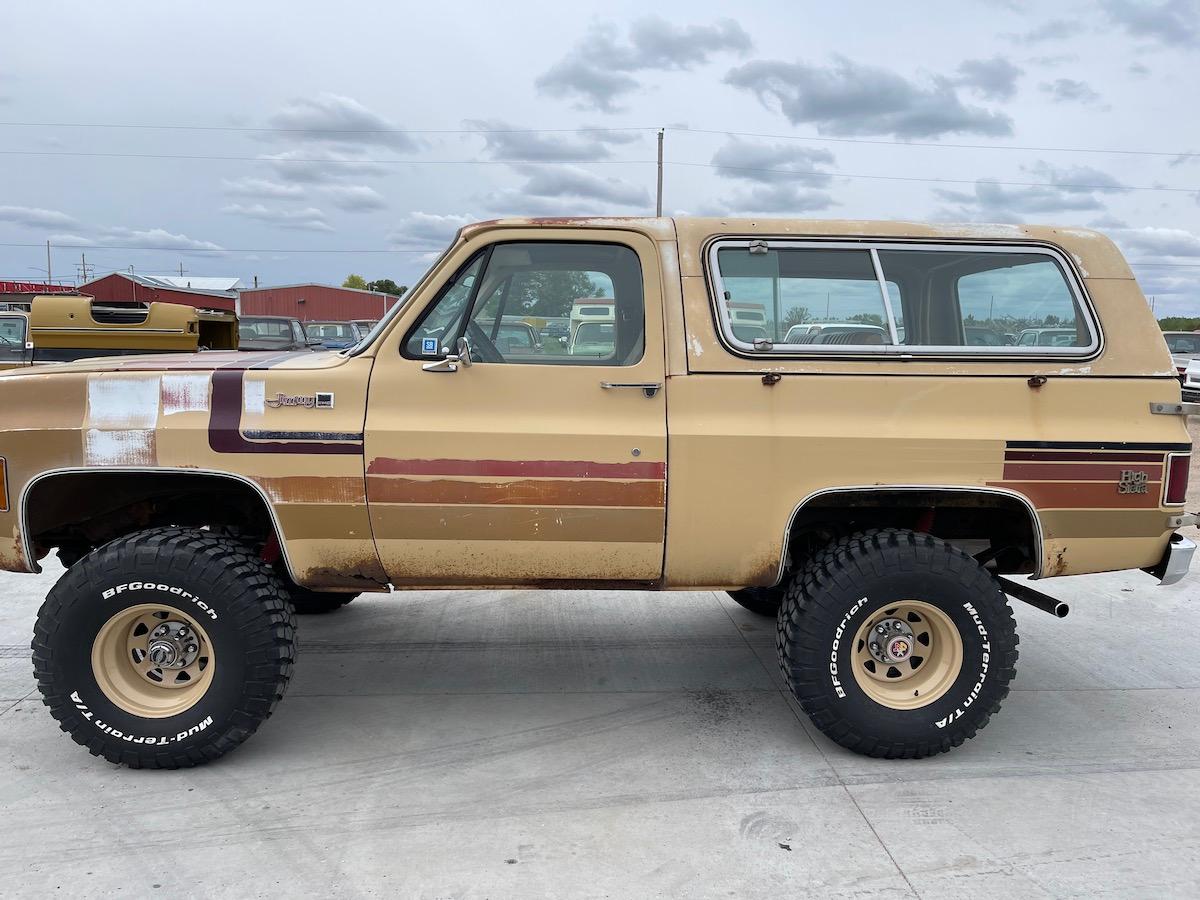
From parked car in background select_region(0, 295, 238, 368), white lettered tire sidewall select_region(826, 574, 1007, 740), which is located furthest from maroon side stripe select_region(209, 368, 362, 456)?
parked car in background select_region(0, 295, 238, 368)

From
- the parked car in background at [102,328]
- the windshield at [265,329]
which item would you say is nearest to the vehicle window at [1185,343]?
the windshield at [265,329]

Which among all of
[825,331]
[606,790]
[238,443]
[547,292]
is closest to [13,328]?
[238,443]

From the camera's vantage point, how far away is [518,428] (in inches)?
126

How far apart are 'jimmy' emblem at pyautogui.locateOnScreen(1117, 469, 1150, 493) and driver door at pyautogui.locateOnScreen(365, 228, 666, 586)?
1.77m

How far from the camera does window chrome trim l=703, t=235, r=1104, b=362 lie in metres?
3.30

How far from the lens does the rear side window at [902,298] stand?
11.0 ft

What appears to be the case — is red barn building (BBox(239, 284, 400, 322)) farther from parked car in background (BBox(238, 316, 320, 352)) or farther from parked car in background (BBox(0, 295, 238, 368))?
parked car in background (BBox(0, 295, 238, 368))

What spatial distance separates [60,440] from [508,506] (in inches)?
65.7

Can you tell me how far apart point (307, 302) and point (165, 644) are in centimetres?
5093

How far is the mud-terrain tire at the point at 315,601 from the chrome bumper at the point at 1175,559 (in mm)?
4026

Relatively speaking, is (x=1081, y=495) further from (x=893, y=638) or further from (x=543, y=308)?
(x=543, y=308)

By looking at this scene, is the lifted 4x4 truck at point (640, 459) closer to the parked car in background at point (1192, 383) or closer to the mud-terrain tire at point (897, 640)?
the mud-terrain tire at point (897, 640)

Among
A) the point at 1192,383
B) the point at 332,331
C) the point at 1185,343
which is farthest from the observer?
the point at 332,331

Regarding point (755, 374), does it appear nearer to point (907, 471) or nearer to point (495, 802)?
point (907, 471)
